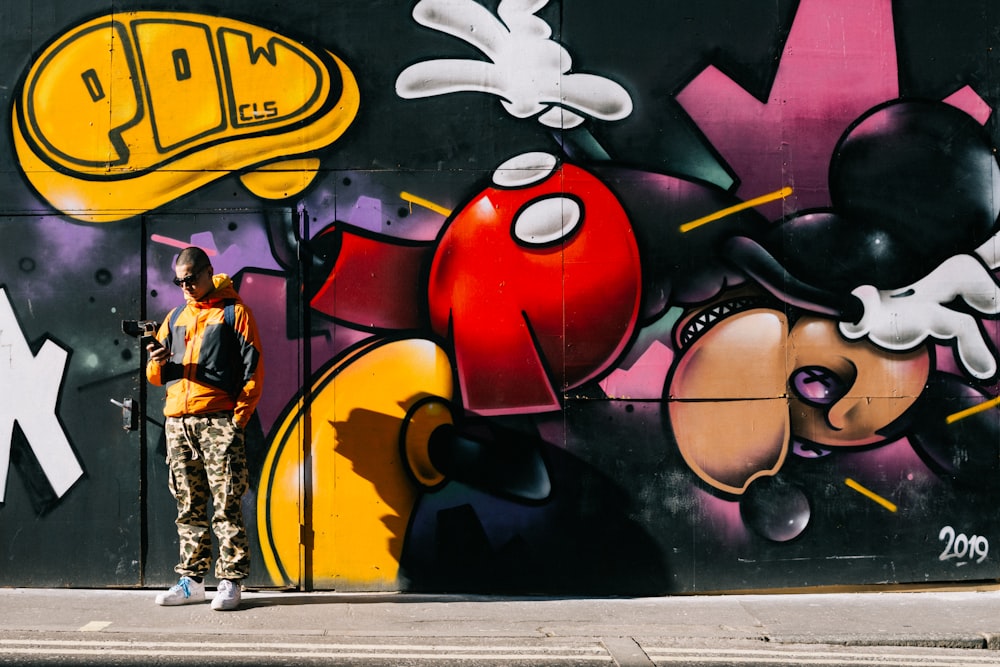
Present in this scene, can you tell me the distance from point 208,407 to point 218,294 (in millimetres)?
686

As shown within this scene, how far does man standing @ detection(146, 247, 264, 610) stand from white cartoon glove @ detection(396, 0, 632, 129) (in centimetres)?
196

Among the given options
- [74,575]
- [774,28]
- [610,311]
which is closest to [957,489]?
[610,311]

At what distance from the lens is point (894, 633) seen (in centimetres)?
668

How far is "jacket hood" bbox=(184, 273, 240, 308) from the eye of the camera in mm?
7059

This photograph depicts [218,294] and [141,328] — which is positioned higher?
[218,294]

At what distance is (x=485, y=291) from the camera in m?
7.59

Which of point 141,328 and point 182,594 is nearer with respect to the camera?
point 182,594

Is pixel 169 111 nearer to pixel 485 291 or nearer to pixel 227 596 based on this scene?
pixel 485 291

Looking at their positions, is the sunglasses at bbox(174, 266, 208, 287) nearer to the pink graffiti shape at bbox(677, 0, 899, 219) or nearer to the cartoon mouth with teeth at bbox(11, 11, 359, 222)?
the cartoon mouth with teeth at bbox(11, 11, 359, 222)

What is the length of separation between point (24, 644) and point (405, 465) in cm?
247

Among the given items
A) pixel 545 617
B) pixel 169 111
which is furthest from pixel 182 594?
pixel 169 111

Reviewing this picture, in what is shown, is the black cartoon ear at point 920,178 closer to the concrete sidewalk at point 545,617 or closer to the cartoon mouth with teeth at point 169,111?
the concrete sidewalk at point 545,617

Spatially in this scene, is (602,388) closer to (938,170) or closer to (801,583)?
(801,583)

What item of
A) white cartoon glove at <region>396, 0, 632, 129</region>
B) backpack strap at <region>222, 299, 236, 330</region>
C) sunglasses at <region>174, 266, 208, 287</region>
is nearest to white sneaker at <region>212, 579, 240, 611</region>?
backpack strap at <region>222, 299, 236, 330</region>
